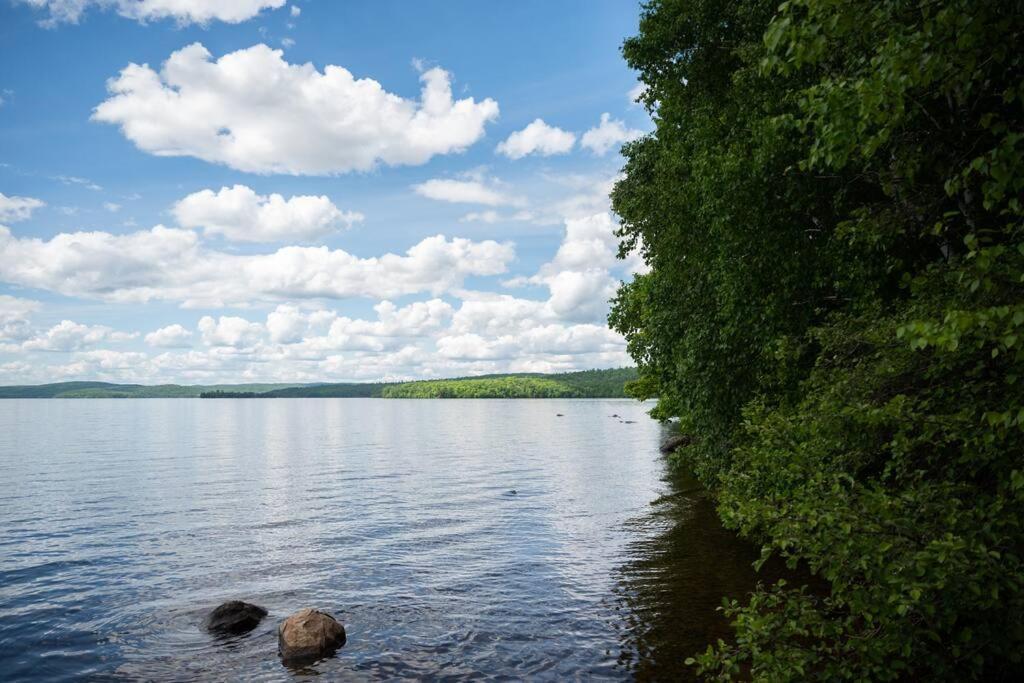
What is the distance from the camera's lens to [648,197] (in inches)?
919

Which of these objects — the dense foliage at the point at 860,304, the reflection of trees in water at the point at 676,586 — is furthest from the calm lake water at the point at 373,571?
the dense foliage at the point at 860,304

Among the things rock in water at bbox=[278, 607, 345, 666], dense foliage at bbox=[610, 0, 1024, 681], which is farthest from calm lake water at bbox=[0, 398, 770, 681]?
dense foliage at bbox=[610, 0, 1024, 681]

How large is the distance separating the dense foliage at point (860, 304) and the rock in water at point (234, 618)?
1355 centimetres

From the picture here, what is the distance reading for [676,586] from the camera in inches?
839

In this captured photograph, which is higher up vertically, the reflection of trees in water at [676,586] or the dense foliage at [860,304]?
the dense foliage at [860,304]

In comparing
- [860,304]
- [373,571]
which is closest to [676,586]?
[373,571]

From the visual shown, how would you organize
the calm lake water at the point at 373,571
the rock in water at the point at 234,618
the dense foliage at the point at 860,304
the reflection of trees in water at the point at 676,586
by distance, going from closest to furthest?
1. the dense foliage at the point at 860,304
2. the reflection of trees in water at the point at 676,586
3. the calm lake water at the point at 373,571
4. the rock in water at the point at 234,618

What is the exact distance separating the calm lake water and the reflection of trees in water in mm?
89

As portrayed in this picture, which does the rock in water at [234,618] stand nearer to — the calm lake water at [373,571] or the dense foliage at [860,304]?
the calm lake water at [373,571]

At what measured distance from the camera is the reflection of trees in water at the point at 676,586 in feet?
53.4

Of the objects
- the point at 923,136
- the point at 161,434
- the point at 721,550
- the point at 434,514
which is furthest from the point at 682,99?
the point at 161,434

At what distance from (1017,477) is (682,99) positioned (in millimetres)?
16889

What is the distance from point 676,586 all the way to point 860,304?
11457 millimetres

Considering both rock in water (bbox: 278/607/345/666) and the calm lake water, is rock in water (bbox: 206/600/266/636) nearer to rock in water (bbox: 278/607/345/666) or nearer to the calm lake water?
the calm lake water
